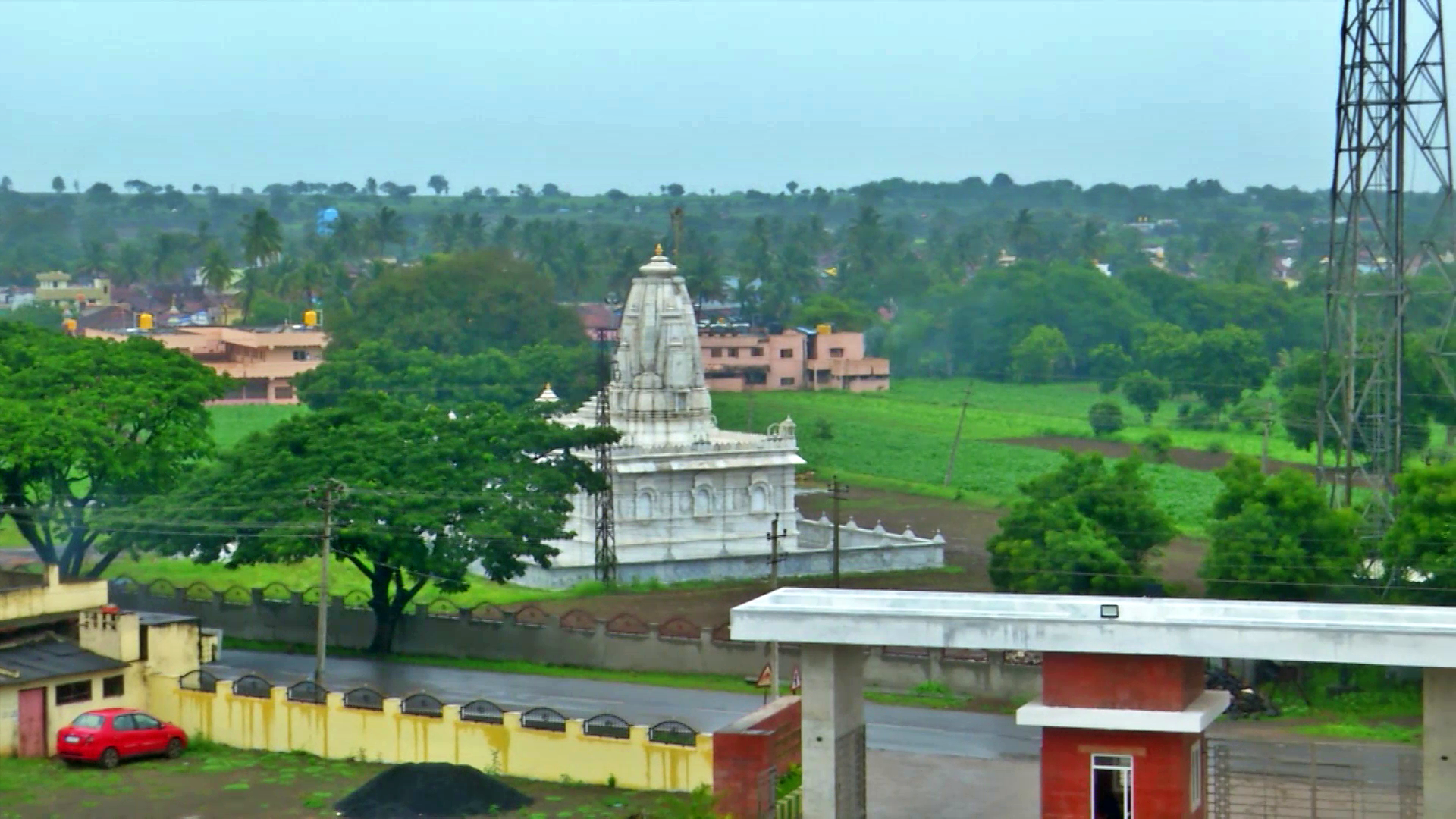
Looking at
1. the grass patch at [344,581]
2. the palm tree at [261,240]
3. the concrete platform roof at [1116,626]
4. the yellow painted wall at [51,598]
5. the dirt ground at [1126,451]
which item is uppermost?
the palm tree at [261,240]

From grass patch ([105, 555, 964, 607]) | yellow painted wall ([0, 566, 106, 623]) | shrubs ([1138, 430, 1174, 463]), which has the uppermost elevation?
yellow painted wall ([0, 566, 106, 623])

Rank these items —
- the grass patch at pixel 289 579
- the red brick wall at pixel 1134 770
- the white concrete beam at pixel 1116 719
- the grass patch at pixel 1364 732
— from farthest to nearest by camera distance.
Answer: the grass patch at pixel 289 579
the grass patch at pixel 1364 732
the red brick wall at pixel 1134 770
the white concrete beam at pixel 1116 719

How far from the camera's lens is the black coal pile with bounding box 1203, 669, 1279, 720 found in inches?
1512

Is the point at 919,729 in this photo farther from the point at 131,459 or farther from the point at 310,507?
the point at 131,459

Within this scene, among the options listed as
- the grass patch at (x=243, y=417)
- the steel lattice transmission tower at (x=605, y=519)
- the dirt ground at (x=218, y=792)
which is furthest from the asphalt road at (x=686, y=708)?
the grass patch at (x=243, y=417)

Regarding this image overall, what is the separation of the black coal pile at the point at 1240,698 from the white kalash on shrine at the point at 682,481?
58.4ft

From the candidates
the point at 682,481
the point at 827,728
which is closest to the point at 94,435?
the point at 682,481

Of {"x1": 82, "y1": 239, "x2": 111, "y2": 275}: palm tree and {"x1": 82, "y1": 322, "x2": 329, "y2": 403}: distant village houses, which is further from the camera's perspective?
{"x1": 82, "y1": 239, "x2": 111, "y2": 275}: palm tree

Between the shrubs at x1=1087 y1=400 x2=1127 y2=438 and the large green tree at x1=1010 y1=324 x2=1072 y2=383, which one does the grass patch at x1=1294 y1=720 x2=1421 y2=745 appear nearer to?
the shrubs at x1=1087 y1=400 x2=1127 y2=438

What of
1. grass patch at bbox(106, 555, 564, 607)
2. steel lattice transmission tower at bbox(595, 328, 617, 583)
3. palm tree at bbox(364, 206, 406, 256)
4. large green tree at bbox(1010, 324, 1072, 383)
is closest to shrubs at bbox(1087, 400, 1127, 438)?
large green tree at bbox(1010, 324, 1072, 383)

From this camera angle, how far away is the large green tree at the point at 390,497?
4569 centimetres

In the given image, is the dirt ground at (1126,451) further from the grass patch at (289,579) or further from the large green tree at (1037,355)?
the large green tree at (1037,355)

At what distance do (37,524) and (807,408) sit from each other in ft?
179

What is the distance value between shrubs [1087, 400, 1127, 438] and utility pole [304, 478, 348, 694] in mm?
50642
